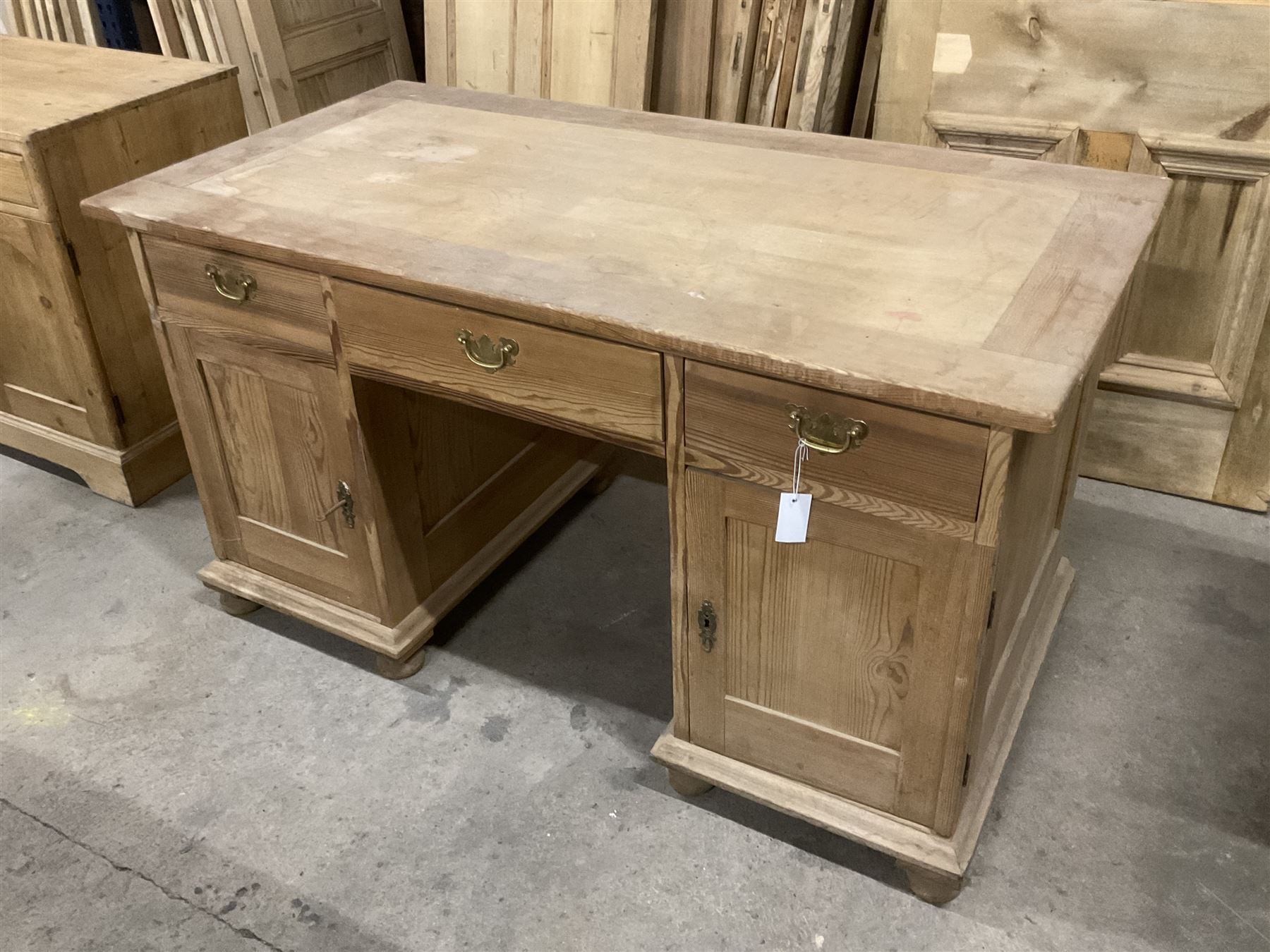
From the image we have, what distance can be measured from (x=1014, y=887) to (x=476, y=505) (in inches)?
45.9

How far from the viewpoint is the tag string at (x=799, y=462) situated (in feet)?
4.51

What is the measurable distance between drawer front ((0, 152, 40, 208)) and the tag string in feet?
5.61

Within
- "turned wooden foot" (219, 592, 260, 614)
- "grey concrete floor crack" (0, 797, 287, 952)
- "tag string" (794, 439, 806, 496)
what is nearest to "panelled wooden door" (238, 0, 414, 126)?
"turned wooden foot" (219, 592, 260, 614)

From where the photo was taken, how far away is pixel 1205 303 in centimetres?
229

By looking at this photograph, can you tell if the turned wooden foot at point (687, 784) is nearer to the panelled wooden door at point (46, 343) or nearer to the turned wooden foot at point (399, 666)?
the turned wooden foot at point (399, 666)

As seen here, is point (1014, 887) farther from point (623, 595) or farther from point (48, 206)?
point (48, 206)

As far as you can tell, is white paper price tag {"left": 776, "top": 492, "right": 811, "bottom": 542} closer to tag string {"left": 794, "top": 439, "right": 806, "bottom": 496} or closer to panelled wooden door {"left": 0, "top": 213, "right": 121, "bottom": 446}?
tag string {"left": 794, "top": 439, "right": 806, "bottom": 496}

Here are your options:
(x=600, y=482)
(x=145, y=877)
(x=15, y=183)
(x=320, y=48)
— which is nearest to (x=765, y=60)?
(x=600, y=482)

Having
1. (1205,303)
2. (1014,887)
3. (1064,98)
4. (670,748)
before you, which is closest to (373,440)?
(670,748)

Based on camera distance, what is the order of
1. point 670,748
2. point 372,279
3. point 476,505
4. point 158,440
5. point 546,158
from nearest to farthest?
1. point 372,279
2. point 670,748
3. point 546,158
4. point 476,505
5. point 158,440

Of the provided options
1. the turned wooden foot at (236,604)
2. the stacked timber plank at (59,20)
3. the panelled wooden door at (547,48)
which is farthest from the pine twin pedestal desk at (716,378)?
the stacked timber plank at (59,20)

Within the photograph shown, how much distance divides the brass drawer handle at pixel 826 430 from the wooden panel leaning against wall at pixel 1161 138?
108 centimetres

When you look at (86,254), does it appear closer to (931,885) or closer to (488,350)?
(488,350)

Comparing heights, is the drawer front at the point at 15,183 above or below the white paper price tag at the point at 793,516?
above
